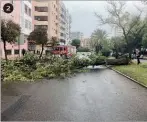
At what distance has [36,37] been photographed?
48688 millimetres

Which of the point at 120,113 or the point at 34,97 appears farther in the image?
the point at 34,97

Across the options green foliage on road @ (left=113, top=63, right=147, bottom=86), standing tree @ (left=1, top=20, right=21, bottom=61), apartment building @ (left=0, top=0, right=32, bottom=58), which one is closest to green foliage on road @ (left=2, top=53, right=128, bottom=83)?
standing tree @ (left=1, top=20, right=21, bottom=61)

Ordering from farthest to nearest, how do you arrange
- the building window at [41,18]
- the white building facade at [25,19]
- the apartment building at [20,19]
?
the building window at [41,18] < the white building facade at [25,19] < the apartment building at [20,19]

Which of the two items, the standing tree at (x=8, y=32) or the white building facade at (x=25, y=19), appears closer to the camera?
the standing tree at (x=8, y=32)

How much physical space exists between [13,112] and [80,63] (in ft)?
67.8

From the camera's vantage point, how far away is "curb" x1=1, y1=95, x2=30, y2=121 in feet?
31.0

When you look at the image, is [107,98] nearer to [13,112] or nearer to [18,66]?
[13,112]

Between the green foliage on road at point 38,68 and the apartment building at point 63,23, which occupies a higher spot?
the apartment building at point 63,23

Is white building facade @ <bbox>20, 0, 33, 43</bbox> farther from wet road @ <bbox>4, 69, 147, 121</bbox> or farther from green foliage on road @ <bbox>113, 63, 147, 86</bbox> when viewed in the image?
wet road @ <bbox>4, 69, 147, 121</bbox>

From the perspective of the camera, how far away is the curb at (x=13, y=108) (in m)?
9.45

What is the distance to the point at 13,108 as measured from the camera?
10.8m

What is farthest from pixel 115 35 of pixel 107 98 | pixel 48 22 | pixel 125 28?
pixel 48 22

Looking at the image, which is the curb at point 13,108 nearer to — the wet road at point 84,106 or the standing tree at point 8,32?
the wet road at point 84,106

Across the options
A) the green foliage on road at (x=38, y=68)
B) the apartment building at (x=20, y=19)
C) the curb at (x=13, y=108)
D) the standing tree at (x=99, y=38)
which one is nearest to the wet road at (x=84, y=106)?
the curb at (x=13, y=108)
